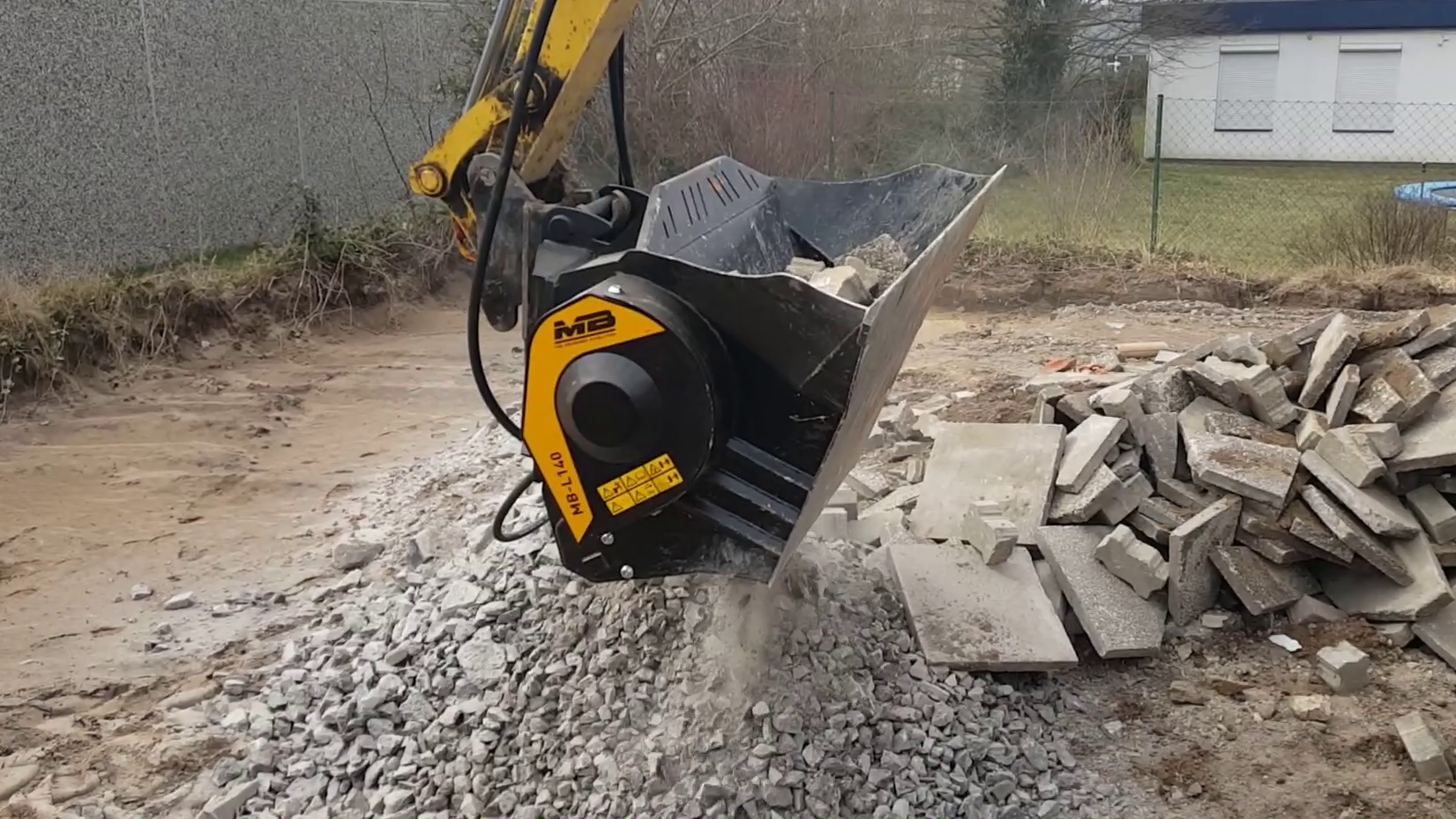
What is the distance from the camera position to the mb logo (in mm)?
2486

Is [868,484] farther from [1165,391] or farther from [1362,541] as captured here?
[1362,541]

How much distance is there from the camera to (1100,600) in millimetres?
3826

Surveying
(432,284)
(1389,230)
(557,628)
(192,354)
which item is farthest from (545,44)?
(1389,230)

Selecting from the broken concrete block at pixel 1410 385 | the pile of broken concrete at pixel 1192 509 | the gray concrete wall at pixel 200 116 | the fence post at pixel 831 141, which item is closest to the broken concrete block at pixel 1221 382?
the pile of broken concrete at pixel 1192 509

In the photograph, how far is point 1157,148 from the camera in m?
9.96

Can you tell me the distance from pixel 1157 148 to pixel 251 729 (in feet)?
28.9

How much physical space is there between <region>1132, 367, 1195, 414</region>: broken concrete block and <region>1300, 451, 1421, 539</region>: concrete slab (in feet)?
1.82

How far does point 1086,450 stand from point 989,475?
13.8 inches

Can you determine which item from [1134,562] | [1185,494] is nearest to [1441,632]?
[1185,494]

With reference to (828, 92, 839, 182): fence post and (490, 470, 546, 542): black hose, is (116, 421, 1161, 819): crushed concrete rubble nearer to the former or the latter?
(490, 470, 546, 542): black hose

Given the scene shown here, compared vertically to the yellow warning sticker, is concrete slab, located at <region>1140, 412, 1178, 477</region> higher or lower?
lower

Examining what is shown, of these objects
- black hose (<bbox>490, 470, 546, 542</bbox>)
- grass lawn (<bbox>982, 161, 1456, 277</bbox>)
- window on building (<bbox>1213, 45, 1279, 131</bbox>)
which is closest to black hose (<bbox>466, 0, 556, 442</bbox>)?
black hose (<bbox>490, 470, 546, 542</bbox>)

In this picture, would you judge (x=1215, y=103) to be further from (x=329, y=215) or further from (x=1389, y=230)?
(x=329, y=215)

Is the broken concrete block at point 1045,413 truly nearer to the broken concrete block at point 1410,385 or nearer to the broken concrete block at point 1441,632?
the broken concrete block at point 1410,385
